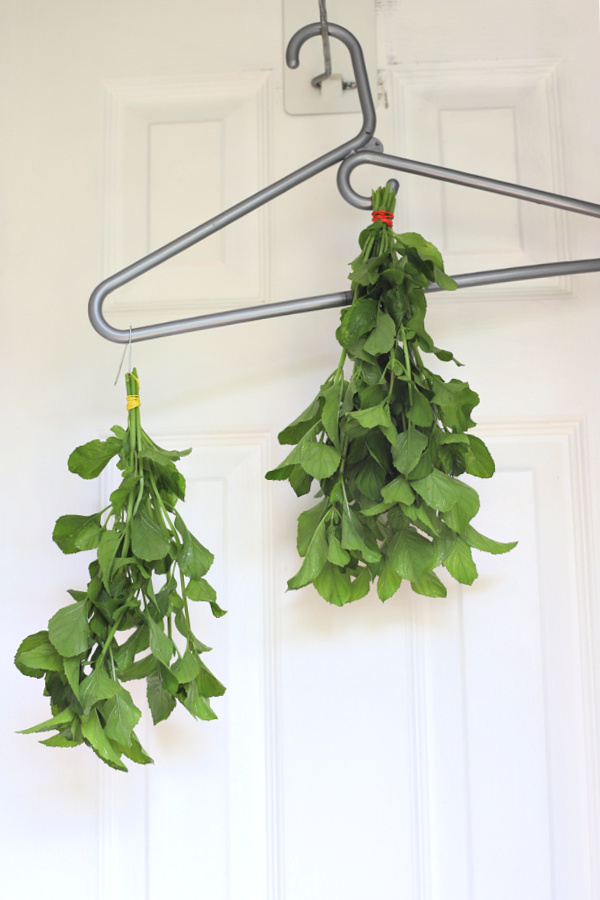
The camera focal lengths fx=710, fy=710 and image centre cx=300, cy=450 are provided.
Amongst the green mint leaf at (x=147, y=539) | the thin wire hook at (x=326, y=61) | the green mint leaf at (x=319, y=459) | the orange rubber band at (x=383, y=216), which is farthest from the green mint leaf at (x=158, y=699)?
the thin wire hook at (x=326, y=61)

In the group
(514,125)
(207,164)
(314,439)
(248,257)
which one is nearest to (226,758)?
(314,439)

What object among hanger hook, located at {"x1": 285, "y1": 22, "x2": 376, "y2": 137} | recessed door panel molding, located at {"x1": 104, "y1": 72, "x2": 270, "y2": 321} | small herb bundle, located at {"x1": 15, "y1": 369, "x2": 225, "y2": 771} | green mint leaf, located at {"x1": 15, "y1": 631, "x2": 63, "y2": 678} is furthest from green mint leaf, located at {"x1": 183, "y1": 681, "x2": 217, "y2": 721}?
hanger hook, located at {"x1": 285, "y1": 22, "x2": 376, "y2": 137}

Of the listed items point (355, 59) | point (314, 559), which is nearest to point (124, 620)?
point (314, 559)

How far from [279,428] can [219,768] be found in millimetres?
352

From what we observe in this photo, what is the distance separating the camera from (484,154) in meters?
0.77

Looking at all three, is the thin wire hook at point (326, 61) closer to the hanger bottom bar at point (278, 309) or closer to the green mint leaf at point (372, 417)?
the hanger bottom bar at point (278, 309)

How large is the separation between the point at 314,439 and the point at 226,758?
1.17ft

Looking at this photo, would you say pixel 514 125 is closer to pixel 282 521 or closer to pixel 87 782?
pixel 282 521

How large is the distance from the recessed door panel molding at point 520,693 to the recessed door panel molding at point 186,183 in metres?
0.33

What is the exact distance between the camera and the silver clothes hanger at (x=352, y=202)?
0.62 metres

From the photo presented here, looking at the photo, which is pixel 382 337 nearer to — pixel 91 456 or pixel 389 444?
pixel 389 444

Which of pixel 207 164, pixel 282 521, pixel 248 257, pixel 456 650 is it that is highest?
pixel 207 164

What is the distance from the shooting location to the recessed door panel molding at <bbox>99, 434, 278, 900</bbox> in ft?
2.33

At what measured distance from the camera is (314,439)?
60cm
